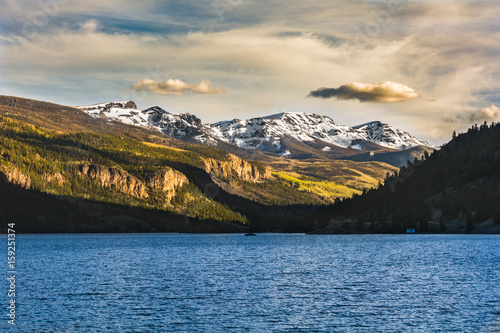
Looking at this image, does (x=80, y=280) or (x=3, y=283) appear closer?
(x=3, y=283)

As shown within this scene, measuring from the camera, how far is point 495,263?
132 metres

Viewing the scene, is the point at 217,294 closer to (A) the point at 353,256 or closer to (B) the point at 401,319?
(B) the point at 401,319

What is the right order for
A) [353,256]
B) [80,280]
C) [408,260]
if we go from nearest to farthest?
1. [80,280]
2. [408,260]
3. [353,256]

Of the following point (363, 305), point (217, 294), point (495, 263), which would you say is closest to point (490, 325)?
point (363, 305)

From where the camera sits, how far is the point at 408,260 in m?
148

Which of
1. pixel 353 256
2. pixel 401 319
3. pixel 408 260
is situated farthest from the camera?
pixel 353 256

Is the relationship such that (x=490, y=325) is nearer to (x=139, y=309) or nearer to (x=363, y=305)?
(x=363, y=305)

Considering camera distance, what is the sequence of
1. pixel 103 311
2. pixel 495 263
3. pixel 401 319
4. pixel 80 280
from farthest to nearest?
pixel 495 263, pixel 80 280, pixel 103 311, pixel 401 319

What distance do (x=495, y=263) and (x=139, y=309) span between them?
298 ft

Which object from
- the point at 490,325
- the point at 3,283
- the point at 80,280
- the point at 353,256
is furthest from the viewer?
the point at 353,256

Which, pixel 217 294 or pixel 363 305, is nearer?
pixel 363 305

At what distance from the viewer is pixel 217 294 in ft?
301

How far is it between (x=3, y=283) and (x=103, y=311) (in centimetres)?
3654

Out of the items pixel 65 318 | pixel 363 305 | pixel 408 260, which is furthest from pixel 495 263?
pixel 65 318
